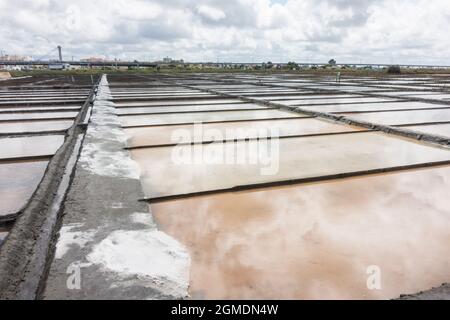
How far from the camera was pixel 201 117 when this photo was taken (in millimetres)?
6539

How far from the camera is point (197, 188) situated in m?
2.91

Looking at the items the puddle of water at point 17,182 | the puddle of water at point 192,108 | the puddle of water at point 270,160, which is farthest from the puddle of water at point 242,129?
the puddle of water at point 192,108

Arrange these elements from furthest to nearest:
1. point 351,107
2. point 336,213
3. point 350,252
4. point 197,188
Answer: point 351,107 < point 197,188 < point 336,213 < point 350,252

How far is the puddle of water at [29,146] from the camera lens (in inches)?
161

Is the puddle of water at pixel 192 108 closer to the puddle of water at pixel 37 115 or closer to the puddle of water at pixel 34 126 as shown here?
the puddle of water at pixel 37 115

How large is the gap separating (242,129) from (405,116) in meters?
3.44

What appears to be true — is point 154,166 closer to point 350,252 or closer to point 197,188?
point 197,188

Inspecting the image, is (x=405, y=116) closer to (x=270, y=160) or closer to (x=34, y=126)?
(x=270, y=160)

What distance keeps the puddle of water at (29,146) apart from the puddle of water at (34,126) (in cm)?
64

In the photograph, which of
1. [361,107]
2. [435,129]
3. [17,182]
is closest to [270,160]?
Answer: [17,182]

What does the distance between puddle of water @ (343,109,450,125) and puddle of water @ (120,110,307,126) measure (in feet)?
4.20

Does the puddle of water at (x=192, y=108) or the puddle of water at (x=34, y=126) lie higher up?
the puddle of water at (x=192, y=108)

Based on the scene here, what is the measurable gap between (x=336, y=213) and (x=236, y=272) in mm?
1018
